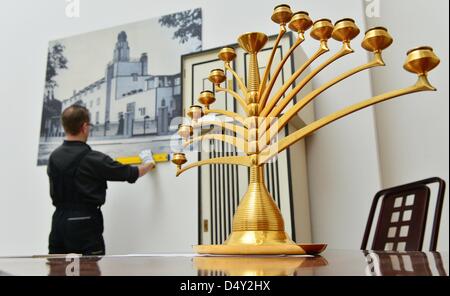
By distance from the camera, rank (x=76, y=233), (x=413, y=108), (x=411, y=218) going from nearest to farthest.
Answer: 1. (x=411, y=218)
2. (x=76, y=233)
3. (x=413, y=108)

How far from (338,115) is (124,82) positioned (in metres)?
2.48

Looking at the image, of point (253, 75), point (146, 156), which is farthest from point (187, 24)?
point (253, 75)

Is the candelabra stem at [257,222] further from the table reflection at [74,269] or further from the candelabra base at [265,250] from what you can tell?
the table reflection at [74,269]

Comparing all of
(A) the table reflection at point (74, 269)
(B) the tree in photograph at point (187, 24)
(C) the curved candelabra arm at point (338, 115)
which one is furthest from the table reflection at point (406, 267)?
(B) the tree in photograph at point (187, 24)

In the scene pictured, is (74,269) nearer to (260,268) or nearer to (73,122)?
(260,268)

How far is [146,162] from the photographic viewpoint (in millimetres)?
2715

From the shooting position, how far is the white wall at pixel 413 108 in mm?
2350

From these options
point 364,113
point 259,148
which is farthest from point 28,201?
point 259,148

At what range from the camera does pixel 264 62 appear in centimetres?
222

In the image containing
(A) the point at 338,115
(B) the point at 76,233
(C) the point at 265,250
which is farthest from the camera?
(B) the point at 76,233

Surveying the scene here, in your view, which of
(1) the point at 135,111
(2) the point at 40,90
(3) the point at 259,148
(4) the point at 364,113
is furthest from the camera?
(2) the point at 40,90

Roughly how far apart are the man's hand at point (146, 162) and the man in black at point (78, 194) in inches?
6.0
